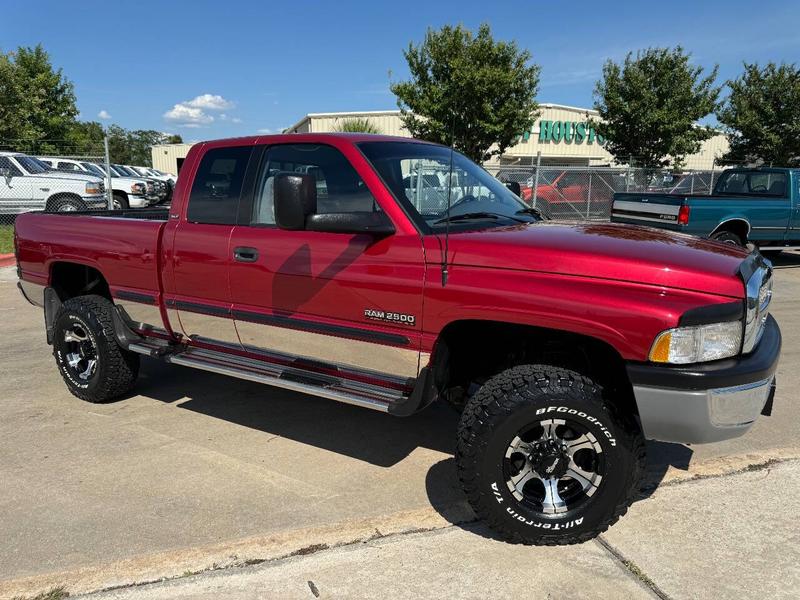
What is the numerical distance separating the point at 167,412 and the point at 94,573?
6.21 feet

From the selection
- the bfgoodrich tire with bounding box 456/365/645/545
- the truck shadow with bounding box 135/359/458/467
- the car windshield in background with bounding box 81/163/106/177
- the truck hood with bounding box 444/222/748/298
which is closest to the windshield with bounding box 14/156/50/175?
the car windshield in background with bounding box 81/163/106/177

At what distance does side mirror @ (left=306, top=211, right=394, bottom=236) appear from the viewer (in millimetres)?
3012

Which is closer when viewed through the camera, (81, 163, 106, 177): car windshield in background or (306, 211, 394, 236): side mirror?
Result: (306, 211, 394, 236): side mirror

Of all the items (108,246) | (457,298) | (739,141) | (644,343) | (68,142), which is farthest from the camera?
(68,142)

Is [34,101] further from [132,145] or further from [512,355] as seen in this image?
[132,145]

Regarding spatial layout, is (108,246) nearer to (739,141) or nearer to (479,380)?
(479,380)

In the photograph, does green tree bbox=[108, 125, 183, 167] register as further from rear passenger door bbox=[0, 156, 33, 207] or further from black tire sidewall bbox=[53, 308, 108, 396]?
black tire sidewall bbox=[53, 308, 108, 396]

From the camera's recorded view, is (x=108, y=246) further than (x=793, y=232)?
No

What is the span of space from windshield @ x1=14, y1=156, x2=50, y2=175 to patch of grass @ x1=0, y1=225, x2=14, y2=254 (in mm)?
1439

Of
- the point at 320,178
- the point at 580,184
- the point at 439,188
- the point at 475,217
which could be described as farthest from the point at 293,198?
the point at 580,184

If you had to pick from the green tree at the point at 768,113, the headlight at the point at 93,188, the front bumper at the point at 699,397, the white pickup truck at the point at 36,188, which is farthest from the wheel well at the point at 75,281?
the green tree at the point at 768,113

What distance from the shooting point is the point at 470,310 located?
289 centimetres

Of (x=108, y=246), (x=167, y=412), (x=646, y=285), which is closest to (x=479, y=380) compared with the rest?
(x=646, y=285)

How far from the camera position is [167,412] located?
4469mm
